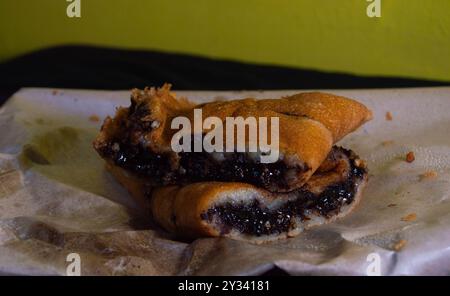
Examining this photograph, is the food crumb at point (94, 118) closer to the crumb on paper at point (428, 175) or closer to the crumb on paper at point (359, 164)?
the crumb on paper at point (359, 164)

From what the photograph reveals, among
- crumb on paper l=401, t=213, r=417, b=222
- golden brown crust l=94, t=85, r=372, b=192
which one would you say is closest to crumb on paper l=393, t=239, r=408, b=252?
crumb on paper l=401, t=213, r=417, b=222

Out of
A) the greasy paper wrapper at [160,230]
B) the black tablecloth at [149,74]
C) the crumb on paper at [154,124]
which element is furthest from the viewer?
the black tablecloth at [149,74]

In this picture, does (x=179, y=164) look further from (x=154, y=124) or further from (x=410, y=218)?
(x=410, y=218)

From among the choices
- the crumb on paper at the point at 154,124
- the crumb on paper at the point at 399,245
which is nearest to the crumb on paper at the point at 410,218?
the crumb on paper at the point at 399,245

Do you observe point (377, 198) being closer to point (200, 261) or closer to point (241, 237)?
point (241, 237)

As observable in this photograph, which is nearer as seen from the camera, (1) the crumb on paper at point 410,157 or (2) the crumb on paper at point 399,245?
(2) the crumb on paper at point 399,245

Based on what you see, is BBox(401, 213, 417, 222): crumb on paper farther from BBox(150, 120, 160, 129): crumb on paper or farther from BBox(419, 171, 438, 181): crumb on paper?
BBox(150, 120, 160, 129): crumb on paper
